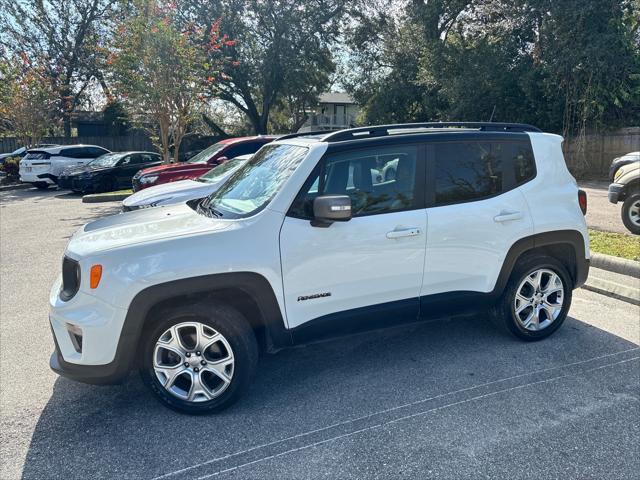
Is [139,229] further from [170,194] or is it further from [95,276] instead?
[170,194]

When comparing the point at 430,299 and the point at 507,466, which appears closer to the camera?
the point at 507,466

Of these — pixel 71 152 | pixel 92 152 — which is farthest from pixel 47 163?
pixel 92 152

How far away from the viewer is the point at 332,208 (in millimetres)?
3277

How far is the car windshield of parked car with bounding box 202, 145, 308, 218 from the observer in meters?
3.63

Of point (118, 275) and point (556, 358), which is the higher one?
point (118, 275)

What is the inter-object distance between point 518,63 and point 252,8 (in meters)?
13.8

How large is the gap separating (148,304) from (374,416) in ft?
5.28

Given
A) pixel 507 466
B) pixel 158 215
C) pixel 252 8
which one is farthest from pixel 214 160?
Answer: pixel 252 8

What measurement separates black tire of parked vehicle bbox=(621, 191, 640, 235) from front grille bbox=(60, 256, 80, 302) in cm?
806

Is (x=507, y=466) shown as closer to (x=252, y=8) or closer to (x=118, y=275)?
(x=118, y=275)

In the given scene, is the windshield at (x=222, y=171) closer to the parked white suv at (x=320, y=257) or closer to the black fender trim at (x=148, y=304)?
the parked white suv at (x=320, y=257)

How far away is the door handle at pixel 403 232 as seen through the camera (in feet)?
12.0

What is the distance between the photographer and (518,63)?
63.5 ft

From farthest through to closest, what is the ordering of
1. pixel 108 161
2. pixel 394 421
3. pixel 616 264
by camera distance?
pixel 108 161 < pixel 616 264 < pixel 394 421
